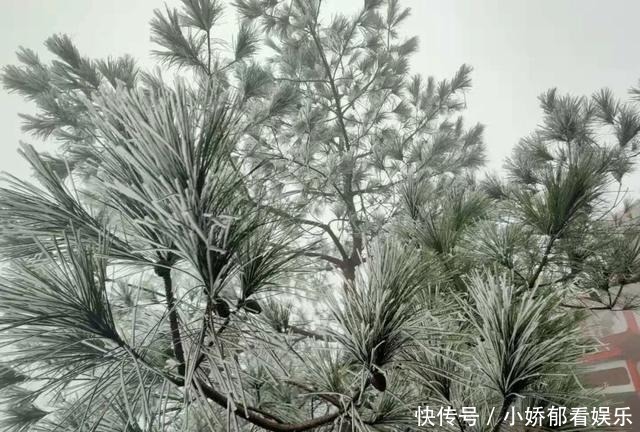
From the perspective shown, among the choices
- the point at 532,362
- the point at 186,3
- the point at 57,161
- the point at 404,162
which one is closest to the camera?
the point at 532,362

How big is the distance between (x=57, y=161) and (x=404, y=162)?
1271 millimetres

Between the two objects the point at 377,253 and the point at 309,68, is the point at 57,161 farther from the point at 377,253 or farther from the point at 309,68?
the point at 309,68

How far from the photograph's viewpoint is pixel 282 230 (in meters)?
0.52

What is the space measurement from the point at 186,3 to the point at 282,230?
1113 millimetres

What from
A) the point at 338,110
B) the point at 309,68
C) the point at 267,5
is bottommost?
the point at 338,110

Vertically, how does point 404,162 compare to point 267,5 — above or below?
below

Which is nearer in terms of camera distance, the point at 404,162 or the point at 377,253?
the point at 377,253

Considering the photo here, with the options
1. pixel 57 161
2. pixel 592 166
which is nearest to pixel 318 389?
pixel 592 166

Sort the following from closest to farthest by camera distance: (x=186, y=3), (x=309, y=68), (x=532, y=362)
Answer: (x=532, y=362)
(x=186, y=3)
(x=309, y=68)

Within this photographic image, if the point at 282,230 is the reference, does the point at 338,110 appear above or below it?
above

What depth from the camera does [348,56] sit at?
2197 mm

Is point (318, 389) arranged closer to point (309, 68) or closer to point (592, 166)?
point (592, 166)

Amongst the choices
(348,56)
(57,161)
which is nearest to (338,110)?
(348,56)

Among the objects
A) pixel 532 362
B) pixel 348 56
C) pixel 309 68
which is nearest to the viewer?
pixel 532 362
